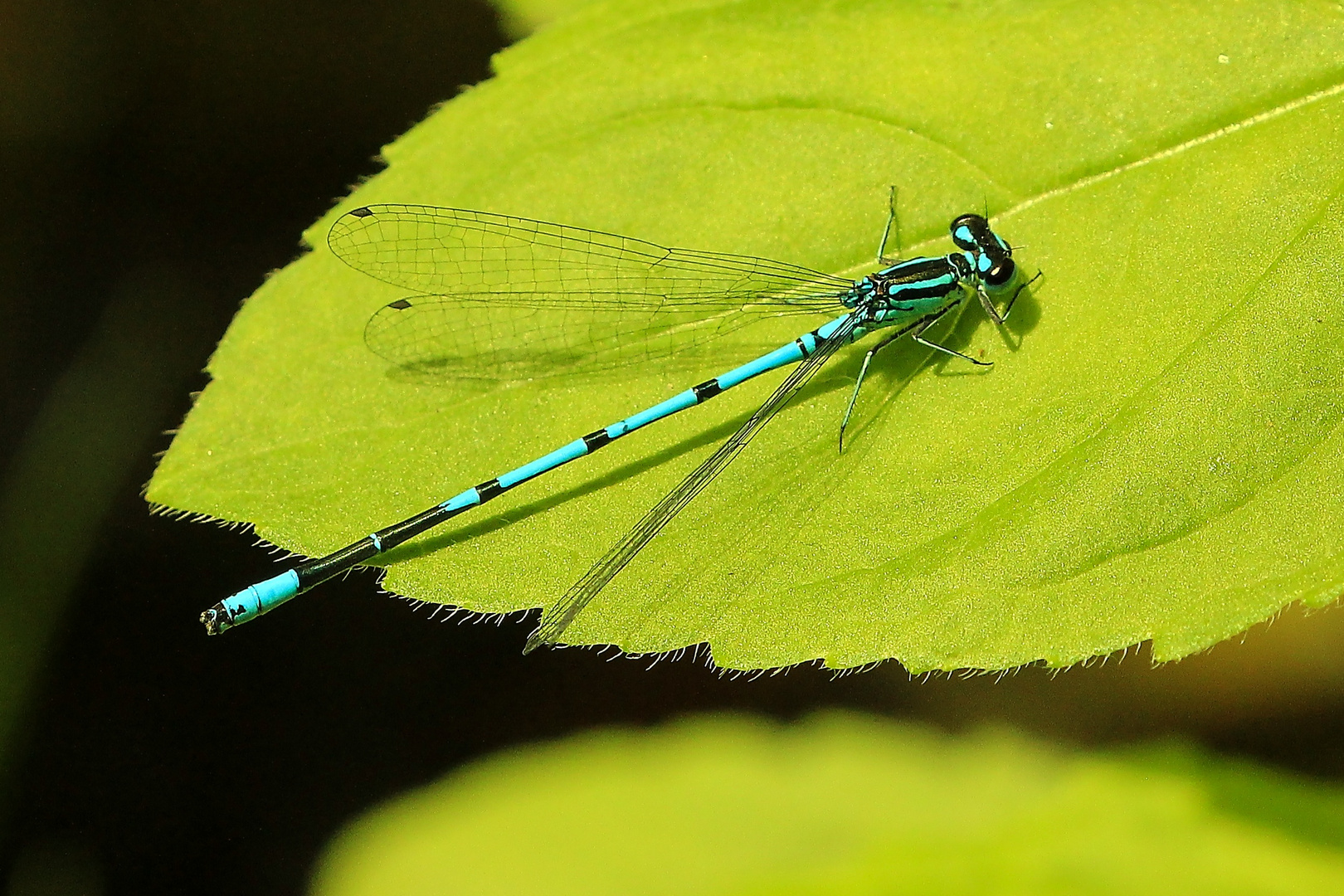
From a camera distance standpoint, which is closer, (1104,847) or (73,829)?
(1104,847)

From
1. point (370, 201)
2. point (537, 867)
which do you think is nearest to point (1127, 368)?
point (370, 201)

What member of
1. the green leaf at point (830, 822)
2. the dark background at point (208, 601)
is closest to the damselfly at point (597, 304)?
the dark background at point (208, 601)

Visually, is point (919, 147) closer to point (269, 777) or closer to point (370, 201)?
point (370, 201)

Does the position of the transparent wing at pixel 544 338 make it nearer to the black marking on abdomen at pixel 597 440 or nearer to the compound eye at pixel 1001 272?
the black marking on abdomen at pixel 597 440

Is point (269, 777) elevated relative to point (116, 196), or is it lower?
lower

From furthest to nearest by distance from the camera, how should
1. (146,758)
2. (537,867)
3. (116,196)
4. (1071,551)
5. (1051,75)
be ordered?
(116,196) < (146,758) < (537,867) < (1051,75) < (1071,551)

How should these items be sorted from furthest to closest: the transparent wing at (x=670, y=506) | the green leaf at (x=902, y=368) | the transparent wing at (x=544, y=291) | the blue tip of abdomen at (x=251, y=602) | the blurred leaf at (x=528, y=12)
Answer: the blurred leaf at (x=528, y=12) < the blue tip of abdomen at (x=251, y=602) < the transparent wing at (x=544, y=291) < the transparent wing at (x=670, y=506) < the green leaf at (x=902, y=368)

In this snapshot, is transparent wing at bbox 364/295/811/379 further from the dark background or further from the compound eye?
the dark background
